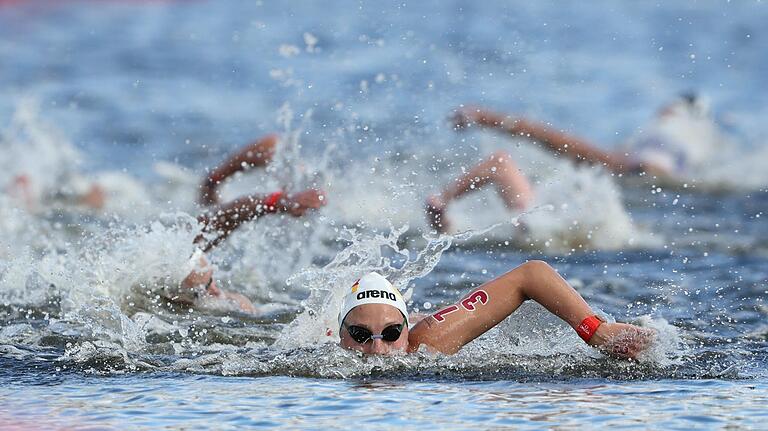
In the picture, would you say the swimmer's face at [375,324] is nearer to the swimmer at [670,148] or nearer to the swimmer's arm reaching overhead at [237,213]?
the swimmer's arm reaching overhead at [237,213]

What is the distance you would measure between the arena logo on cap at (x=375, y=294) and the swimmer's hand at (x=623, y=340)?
1.19 metres

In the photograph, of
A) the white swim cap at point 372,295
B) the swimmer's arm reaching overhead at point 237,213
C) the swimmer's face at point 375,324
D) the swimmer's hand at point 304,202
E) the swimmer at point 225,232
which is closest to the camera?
the swimmer's face at point 375,324

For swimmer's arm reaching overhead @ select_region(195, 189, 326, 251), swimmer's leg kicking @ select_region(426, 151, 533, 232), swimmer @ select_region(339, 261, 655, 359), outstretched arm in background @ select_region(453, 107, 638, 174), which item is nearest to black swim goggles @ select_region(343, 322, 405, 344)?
swimmer @ select_region(339, 261, 655, 359)

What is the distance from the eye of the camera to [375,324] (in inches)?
321

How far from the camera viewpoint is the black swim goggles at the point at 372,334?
8.16 m

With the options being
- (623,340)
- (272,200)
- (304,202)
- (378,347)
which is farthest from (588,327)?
(272,200)

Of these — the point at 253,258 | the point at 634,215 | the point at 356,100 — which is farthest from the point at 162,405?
the point at 356,100

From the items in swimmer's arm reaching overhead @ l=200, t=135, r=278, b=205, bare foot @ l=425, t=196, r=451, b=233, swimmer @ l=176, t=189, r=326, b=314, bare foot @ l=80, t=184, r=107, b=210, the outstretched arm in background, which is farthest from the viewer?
bare foot @ l=80, t=184, r=107, b=210

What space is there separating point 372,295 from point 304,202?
2353 mm

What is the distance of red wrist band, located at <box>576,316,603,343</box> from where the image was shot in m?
8.22

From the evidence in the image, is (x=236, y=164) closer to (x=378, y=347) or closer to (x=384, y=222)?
(x=378, y=347)

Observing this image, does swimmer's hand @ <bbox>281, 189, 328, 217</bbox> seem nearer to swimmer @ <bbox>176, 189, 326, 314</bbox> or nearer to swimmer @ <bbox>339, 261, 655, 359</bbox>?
swimmer @ <bbox>176, 189, 326, 314</bbox>

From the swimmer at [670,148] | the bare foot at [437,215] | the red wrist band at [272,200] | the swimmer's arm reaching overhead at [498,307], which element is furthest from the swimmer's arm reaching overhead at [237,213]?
the swimmer at [670,148]

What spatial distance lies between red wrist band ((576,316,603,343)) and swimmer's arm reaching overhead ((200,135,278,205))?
404 centimetres
